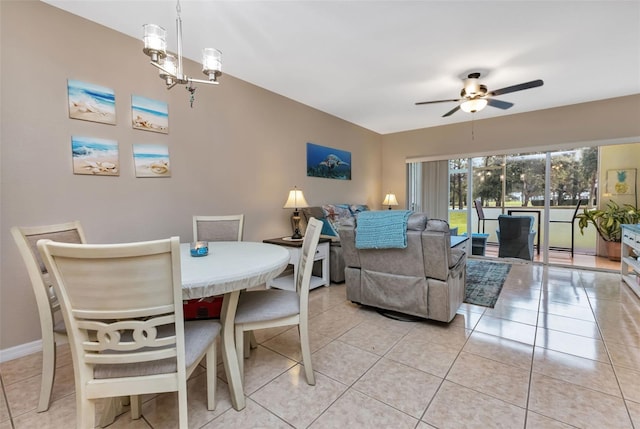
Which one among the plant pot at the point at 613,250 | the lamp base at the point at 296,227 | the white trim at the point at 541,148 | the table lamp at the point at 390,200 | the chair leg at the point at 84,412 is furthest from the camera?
the table lamp at the point at 390,200

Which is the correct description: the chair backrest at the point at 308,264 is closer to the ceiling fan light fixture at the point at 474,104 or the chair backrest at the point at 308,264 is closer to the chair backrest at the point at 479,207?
the ceiling fan light fixture at the point at 474,104

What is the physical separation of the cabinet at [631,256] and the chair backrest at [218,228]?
4.28 m

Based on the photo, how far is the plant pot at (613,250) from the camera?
4531 millimetres

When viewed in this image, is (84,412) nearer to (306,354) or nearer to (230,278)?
(230,278)

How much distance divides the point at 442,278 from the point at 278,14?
98.6 inches

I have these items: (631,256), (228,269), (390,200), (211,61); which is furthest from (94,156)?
(631,256)

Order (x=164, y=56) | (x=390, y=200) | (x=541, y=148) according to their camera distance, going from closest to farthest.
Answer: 1. (x=164, y=56)
2. (x=541, y=148)
3. (x=390, y=200)

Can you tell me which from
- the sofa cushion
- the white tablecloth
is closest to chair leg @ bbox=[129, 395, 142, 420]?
the white tablecloth

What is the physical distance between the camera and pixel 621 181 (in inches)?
184

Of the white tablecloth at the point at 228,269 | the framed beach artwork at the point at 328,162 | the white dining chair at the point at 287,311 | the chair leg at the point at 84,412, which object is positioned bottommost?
the chair leg at the point at 84,412

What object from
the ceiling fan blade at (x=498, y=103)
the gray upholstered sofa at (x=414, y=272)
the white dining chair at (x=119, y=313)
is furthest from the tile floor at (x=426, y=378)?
the ceiling fan blade at (x=498, y=103)

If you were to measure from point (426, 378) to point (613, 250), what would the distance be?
5.01 meters

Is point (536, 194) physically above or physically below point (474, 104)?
below

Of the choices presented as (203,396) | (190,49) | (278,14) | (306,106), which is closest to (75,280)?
(203,396)
